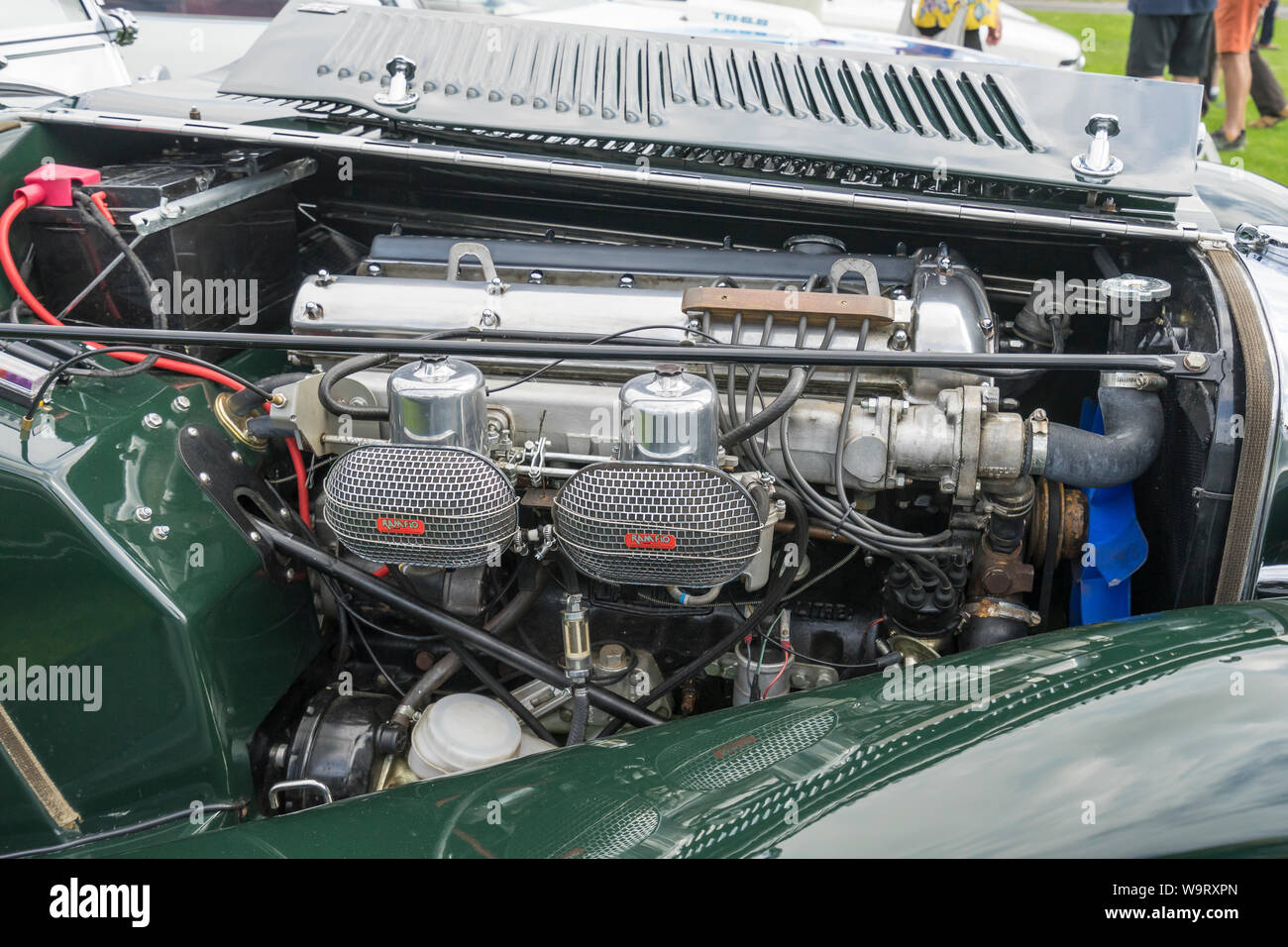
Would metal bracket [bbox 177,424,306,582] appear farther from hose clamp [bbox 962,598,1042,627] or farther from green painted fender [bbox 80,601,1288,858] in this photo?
hose clamp [bbox 962,598,1042,627]

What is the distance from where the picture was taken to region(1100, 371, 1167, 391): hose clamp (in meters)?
1.76

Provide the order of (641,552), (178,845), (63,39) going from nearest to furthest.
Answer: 1. (178,845)
2. (641,552)
3. (63,39)

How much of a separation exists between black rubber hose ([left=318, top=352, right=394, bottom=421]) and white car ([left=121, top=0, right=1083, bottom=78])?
1145 mm

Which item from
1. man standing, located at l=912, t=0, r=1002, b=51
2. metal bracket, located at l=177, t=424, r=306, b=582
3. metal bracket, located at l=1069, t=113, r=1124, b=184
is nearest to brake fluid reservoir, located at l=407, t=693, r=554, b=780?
metal bracket, located at l=177, t=424, r=306, b=582

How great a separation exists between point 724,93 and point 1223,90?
332 inches

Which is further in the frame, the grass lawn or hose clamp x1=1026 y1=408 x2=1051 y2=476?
the grass lawn

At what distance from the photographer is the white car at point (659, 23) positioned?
3.37 metres

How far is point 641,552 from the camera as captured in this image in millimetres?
1547

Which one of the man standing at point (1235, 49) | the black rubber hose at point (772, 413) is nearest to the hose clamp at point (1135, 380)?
the black rubber hose at point (772, 413)

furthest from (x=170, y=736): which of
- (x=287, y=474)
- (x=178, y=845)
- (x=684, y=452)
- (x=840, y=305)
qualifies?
(x=840, y=305)

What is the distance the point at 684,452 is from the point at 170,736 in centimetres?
91

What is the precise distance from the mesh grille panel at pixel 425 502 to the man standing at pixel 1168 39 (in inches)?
226

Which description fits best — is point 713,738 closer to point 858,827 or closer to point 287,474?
point 858,827

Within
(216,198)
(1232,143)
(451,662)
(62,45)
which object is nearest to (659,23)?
(62,45)
